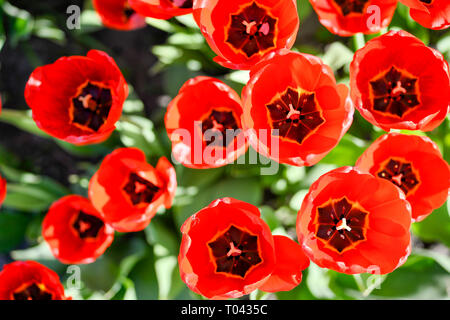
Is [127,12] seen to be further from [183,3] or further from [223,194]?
[223,194]

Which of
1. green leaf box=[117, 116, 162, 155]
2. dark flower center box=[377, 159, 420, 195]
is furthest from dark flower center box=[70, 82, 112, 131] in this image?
dark flower center box=[377, 159, 420, 195]

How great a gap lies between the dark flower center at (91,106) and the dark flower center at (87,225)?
338mm

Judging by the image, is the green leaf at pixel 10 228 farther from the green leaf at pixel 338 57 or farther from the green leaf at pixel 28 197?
the green leaf at pixel 338 57

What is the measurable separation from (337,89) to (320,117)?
0.10m

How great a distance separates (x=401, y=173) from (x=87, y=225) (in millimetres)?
994

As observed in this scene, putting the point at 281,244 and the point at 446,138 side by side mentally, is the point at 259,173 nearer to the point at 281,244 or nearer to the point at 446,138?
the point at 281,244

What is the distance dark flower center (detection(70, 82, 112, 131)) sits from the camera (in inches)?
46.8

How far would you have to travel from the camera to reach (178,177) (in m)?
1.34

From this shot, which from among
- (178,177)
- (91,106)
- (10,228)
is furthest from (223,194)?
(10,228)

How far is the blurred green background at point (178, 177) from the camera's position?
1248 mm

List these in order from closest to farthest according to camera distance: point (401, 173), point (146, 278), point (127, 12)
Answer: point (401, 173), point (146, 278), point (127, 12)

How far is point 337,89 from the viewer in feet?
3.07

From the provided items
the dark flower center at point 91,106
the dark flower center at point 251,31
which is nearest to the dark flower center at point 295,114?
the dark flower center at point 251,31
